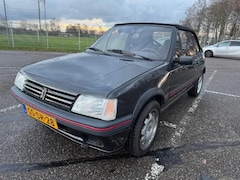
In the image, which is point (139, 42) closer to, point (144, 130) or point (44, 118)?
point (144, 130)

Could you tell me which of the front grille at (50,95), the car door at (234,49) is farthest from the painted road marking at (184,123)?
the car door at (234,49)

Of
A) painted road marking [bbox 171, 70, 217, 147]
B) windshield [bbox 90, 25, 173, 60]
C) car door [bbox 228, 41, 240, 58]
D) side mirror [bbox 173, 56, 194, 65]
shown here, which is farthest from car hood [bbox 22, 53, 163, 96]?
car door [bbox 228, 41, 240, 58]

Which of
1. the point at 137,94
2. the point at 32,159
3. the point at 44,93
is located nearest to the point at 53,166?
the point at 32,159

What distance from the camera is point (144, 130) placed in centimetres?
251

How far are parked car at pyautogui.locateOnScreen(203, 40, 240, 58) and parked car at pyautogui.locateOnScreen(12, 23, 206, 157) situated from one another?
13944 millimetres

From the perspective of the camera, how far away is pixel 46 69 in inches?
96.3

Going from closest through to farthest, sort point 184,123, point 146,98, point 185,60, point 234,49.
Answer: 1. point 146,98
2. point 185,60
3. point 184,123
4. point 234,49

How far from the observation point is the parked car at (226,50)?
14867mm

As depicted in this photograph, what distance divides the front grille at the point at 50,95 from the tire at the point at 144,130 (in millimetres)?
778

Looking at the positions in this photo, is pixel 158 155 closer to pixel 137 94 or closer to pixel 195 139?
pixel 195 139

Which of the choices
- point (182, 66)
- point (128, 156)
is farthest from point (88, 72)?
point (182, 66)

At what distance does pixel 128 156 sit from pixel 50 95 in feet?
3.96

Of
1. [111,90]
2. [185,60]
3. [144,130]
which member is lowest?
[144,130]

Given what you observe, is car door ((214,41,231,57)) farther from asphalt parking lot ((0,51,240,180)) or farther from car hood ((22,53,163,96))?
car hood ((22,53,163,96))
